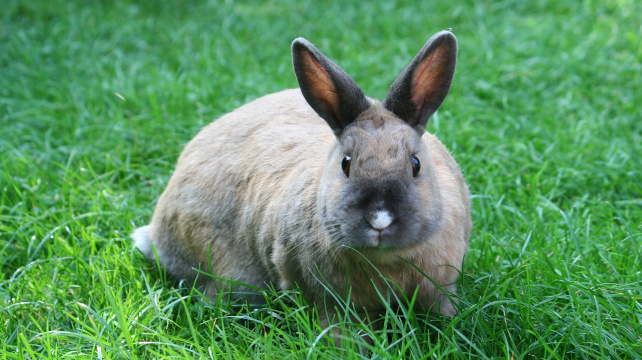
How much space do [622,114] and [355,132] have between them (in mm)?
3559

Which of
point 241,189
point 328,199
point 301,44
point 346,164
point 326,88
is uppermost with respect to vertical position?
point 301,44

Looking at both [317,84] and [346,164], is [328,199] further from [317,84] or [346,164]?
[317,84]

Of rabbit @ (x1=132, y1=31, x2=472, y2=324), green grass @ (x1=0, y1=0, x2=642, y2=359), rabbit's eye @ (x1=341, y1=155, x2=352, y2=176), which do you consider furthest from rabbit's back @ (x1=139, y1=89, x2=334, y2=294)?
rabbit's eye @ (x1=341, y1=155, x2=352, y2=176)

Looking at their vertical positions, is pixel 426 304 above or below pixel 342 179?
below

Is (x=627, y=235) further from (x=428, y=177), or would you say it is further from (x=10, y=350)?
(x=10, y=350)

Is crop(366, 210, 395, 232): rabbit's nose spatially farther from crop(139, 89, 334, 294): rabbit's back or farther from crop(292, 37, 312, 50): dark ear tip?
crop(292, 37, 312, 50): dark ear tip

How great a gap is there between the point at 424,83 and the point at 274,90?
314 centimetres

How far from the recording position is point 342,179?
10.6 feet

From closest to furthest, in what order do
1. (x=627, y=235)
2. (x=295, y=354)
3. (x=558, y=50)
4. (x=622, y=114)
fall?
(x=295, y=354) < (x=627, y=235) < (x=622, y=114) < (x=558, y=50)

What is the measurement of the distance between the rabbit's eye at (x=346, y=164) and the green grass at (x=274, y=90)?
2.28ft

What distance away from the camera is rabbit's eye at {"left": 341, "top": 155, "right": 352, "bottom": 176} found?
10.7ft

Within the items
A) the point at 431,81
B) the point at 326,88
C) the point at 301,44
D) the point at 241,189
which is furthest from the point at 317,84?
the point at 241,189

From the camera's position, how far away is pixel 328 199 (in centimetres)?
324

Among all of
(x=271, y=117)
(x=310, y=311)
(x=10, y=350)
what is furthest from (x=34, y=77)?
(x=310, y=311)
